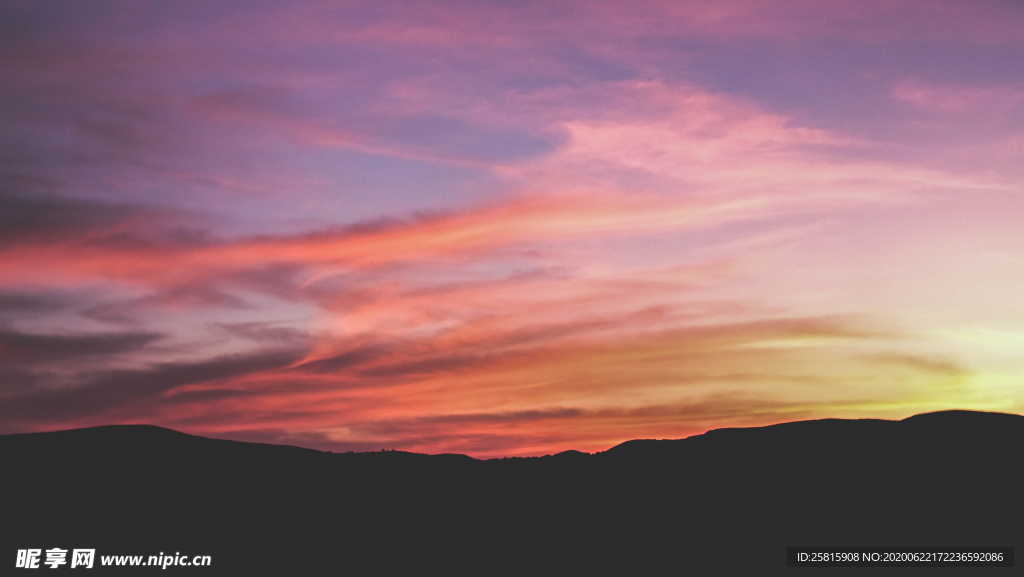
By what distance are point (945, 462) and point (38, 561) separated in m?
69.3

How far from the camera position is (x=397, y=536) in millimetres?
71250

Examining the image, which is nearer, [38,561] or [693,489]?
[38,561]

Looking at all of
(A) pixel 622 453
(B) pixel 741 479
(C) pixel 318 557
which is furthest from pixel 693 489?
(C) pixel 318 557

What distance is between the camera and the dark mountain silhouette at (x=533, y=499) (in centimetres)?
6500

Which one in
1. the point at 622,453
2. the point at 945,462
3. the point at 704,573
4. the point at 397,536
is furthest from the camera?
the point at 622,453

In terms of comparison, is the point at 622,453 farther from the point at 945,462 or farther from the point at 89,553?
the point at 89,553

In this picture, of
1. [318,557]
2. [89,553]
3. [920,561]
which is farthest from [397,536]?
[920,561]

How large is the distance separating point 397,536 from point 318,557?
26.3 feet

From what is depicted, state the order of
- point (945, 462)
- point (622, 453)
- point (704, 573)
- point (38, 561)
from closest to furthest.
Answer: point (38, 561)
point (704, 573)
point (945, 462)
point (622, 453)

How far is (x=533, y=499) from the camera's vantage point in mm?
81062

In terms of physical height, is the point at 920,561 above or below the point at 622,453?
below

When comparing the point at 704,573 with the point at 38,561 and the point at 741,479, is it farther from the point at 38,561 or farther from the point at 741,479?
the point at 38,561

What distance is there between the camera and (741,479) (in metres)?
83.0

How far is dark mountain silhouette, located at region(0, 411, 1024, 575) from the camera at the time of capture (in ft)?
213
